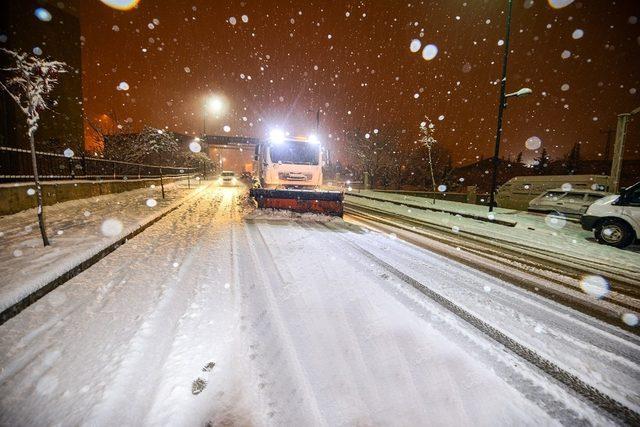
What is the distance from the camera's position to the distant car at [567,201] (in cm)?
1377

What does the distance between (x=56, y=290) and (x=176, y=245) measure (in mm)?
2415

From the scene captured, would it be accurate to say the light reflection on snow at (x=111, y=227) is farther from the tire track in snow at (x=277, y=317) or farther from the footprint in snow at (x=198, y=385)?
the footprint in snow at (x=198, y=385)

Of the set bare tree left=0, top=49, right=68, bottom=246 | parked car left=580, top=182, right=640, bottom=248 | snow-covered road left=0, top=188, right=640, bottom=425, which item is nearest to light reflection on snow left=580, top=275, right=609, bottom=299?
snow-covered road left=0, top=188, right=640, bottom=425

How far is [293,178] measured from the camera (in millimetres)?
11070

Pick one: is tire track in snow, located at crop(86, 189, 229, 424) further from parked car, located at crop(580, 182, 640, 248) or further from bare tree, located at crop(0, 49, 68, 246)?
parked car, located at crop(580, 182, 640, 248)

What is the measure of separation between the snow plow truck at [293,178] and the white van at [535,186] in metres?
15.7

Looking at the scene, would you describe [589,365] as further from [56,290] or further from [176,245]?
[176,245]

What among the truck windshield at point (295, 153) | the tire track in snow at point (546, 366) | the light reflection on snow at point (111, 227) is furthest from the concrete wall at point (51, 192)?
the tire track in snow at point (546, 366)

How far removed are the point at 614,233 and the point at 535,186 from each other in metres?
13.1

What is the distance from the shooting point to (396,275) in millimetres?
4684

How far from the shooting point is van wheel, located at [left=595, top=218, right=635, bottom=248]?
7.92 metres

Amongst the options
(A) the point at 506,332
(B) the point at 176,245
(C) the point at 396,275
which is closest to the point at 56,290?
(B) the point at 176,245

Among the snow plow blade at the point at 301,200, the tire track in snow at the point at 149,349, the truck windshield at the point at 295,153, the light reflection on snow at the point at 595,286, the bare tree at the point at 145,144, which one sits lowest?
the light reflection on snow at the point at 595,286

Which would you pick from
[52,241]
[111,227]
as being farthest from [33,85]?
[111,227]
